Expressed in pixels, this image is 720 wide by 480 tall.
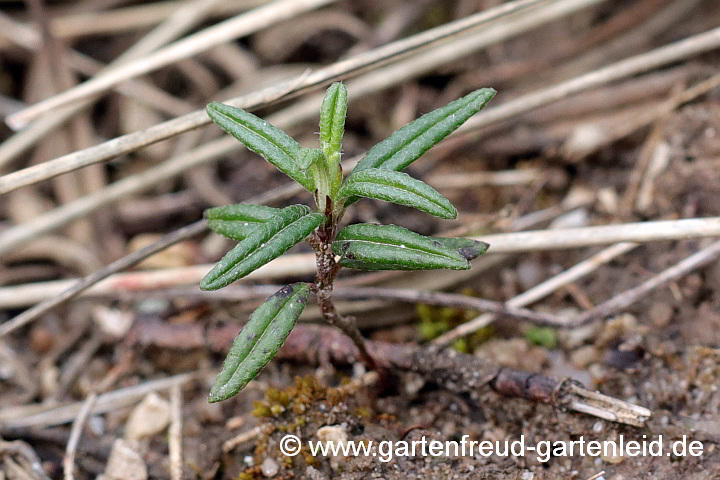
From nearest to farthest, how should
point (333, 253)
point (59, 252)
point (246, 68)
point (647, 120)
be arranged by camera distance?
point (333, 253), point (647, 120), point (59, 252), point (246, 68)

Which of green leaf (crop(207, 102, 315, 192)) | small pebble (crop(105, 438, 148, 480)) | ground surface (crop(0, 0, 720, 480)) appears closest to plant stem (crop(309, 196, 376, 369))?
green leaf (crop(207, 102, 315, 192))

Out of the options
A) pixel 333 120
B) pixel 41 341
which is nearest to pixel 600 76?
pixel 333 120

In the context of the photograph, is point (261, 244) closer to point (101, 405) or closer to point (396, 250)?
point (396, 250)

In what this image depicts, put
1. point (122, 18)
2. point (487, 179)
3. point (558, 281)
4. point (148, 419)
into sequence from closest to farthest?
point (148, 419) < point (558, 281) < point (487, 179) < point (122, 18)

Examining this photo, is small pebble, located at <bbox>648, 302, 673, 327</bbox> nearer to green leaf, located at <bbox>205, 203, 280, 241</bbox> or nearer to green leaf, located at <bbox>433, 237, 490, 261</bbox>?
green leaf, located at <bbox>433, 237, 490, 261</bbox>

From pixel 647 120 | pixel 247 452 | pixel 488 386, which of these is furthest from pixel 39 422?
pixel 647 120

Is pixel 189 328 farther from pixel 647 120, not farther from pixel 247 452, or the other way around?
pixel 647 120

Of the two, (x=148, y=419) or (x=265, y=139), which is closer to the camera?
(x=265, y=139)

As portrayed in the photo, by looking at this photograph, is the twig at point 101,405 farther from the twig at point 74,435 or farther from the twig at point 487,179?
the twig at point 487,179
